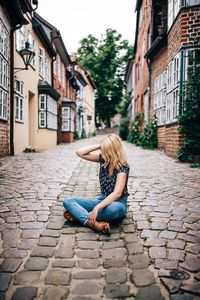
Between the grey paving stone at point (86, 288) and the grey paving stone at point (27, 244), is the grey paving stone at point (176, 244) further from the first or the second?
the grey paving stone at point (27, 244)

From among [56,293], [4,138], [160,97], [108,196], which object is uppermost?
[160,97]

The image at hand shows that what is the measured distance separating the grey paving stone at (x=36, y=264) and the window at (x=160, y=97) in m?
11.0

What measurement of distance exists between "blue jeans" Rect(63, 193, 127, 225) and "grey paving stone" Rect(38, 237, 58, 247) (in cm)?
44

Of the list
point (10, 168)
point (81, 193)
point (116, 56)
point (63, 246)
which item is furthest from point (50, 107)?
point (116, 56)

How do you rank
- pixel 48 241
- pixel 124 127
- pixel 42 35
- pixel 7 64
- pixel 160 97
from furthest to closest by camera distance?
1. pixel 124 127
2. pixel 42 35
3. pixel 160 97
4. pixel 7 64
5. pixel 48 241

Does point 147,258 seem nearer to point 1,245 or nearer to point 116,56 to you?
point 1,245

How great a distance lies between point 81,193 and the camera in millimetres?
5387

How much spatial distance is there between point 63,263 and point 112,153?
137cm

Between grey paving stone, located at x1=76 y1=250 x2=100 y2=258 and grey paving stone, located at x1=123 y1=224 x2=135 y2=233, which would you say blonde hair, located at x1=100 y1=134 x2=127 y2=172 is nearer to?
grey paving stone, located at x1=123 y1=224 x2=135 y2=233

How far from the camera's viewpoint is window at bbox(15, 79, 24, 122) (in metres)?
12.7

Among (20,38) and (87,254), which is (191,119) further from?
(20,38)

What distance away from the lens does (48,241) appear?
3.21 metres

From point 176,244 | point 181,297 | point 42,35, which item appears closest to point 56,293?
point 181,297

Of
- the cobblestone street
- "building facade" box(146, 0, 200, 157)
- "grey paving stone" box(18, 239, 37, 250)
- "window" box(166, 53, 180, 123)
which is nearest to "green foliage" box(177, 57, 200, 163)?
"building facade" box(146, 0, 200, 157)
